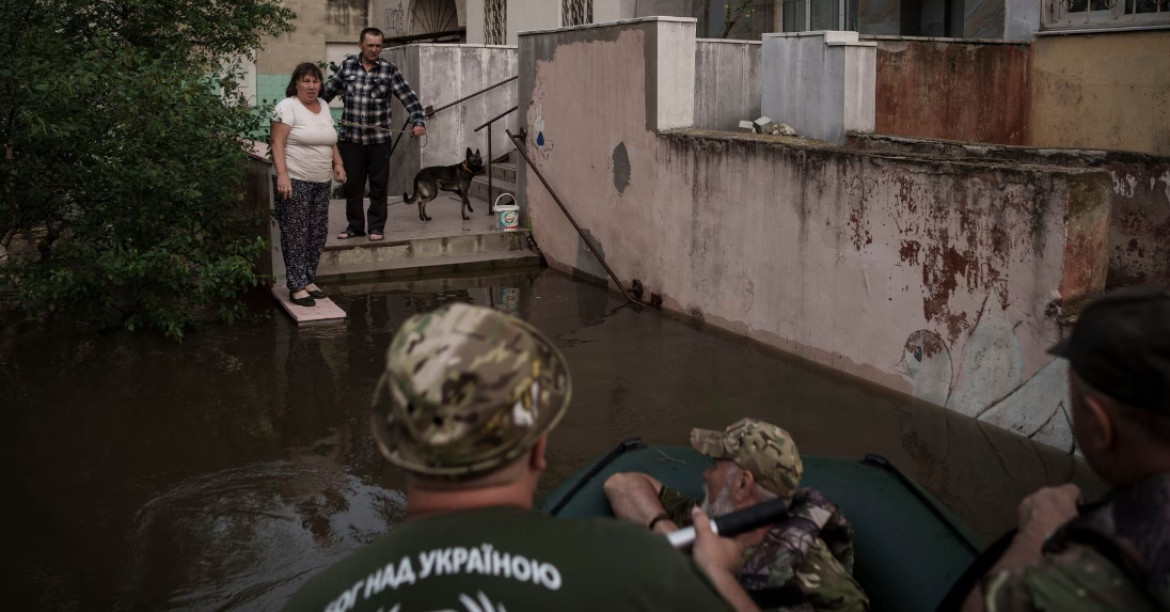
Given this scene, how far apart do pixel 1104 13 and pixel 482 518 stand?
30.1 feet

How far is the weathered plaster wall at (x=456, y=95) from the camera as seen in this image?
13469 mm

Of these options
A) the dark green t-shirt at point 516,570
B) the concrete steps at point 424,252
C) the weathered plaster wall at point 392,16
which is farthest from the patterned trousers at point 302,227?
the weathered plaster wall at point 392,16

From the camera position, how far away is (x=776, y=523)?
2951mm

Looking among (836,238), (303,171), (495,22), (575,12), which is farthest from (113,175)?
(495,22)

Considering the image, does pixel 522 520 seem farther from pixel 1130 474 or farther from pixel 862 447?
pixel 862 447

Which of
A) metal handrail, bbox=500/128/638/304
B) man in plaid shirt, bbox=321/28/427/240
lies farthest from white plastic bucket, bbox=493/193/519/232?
man in plaid shirt, bbox=321/28/427/240

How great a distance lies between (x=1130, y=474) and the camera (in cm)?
173

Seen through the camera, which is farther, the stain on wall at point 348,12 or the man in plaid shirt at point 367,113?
the stain on wall at point 348,12

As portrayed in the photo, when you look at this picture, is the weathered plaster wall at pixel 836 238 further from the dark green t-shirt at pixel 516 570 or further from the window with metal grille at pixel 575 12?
the dark green t-shirt at pixel 516 570

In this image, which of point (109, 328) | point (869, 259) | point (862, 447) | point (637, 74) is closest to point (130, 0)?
point (109, 328)

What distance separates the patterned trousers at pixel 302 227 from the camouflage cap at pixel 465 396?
22.2 ft

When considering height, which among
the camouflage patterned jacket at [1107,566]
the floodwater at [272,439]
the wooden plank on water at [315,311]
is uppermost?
the camouflage patterned jacket at [1107,566]

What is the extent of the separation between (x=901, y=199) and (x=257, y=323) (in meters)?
4.74

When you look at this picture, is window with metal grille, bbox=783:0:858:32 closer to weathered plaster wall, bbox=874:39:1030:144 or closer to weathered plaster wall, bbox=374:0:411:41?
weathered plaster wall, bbox=874:39:1030:144
